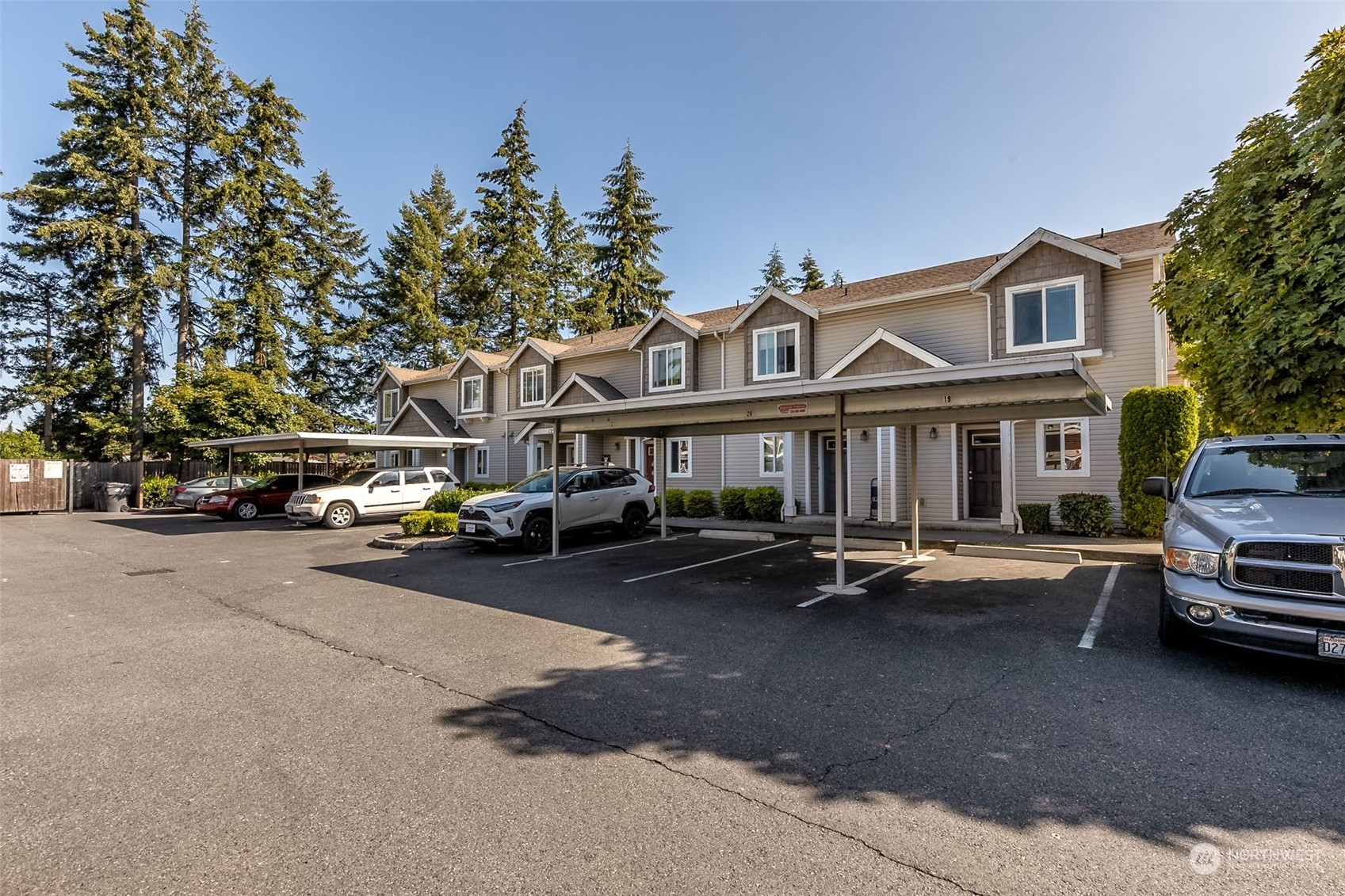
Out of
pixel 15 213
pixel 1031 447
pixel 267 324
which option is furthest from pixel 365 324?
pixel 1031 447

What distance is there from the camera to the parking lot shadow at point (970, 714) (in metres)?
3.24

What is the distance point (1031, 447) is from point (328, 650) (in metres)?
14.2

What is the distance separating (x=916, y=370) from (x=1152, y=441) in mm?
5550

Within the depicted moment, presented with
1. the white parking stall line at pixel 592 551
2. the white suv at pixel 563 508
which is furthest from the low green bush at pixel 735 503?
the white parking stall line at pixel 592 551

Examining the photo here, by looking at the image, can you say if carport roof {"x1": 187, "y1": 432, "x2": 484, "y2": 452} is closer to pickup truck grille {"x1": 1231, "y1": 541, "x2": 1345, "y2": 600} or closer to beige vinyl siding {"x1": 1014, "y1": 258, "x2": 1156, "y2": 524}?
beige vinyl siding {"x1": 1014, "y1": 258, "x2": 1156, "y2": 524}

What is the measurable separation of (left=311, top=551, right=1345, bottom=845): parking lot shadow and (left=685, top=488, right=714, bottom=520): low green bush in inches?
431

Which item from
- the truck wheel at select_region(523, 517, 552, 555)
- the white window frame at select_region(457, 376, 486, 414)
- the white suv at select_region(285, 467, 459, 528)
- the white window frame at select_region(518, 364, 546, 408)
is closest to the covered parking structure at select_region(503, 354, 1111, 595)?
the truck wheel at select_region(523, 517, 552, 555)

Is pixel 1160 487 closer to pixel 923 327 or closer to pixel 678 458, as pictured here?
pixel 923 327

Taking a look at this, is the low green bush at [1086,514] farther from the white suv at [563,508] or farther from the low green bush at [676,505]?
the low green bush at [676,505]

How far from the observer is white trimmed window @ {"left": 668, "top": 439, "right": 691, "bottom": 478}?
19.9 m

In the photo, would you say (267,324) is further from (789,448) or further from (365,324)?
(789,448)

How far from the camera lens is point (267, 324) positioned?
3306 centimetres

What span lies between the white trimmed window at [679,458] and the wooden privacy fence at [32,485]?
23930mm

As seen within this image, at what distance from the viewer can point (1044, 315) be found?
13758mm
